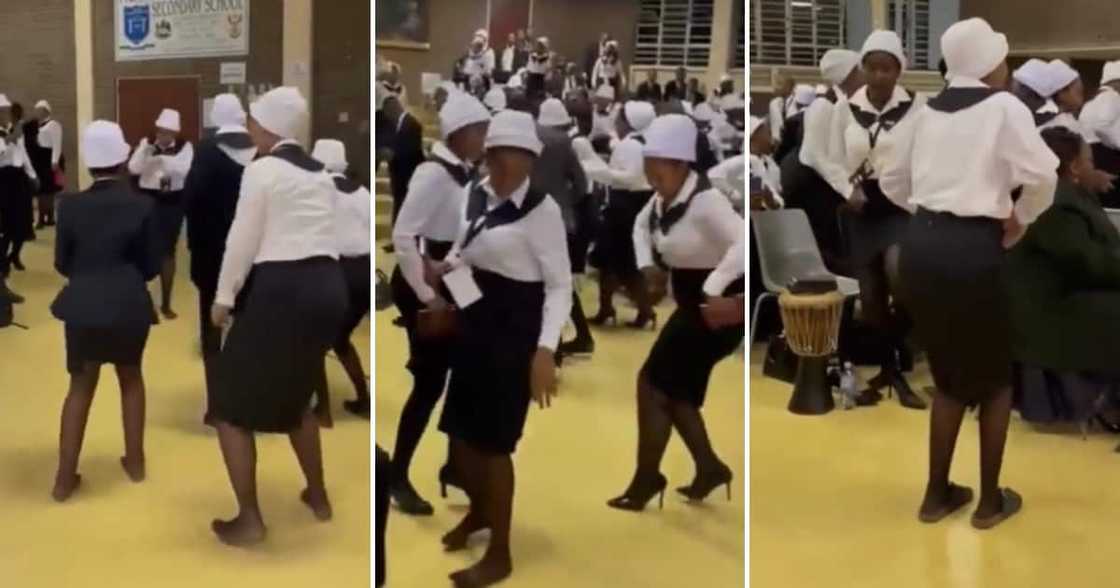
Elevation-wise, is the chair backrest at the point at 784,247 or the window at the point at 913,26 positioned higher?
the window at the point at 913,26

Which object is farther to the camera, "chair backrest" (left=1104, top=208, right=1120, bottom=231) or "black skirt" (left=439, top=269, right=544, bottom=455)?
"chair backrest" (left=1104, top=208, right=1120, bottom=231)

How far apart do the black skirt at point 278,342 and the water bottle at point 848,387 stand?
A: 44.8 inches

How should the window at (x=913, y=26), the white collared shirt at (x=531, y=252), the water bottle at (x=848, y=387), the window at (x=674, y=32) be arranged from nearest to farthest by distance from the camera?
the white collared shirt at (x=531, y=252) → the window at (x=674, y=32) → the window at (x=913, y=26) → the water bottle at (x=848, y=387)

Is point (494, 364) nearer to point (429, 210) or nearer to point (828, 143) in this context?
point (429, 210)

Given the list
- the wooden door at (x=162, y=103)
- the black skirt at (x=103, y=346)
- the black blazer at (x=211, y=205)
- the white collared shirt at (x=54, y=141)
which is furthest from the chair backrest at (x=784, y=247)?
the white collared shirt at (x=54, y=141)

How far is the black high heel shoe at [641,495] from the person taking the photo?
2.56m

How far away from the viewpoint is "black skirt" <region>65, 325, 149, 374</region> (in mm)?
2566

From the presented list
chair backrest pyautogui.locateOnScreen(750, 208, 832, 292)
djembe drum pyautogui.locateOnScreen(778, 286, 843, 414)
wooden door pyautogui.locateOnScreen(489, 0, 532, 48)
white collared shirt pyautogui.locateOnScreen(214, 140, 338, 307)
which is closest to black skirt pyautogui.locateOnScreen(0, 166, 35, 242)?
white collared shirt pyautogui.locateOnScreen(214, 140, 338, 307)

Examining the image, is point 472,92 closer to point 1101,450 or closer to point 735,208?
point 735,208

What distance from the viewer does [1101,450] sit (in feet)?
9.41

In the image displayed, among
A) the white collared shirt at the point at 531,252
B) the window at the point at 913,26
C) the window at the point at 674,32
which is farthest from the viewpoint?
the window at the point at 913,26

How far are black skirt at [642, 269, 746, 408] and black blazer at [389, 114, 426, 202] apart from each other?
0.58 meters

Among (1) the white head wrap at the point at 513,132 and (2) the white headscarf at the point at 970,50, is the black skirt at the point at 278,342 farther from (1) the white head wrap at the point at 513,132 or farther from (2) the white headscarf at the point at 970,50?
(2) the white headscarf at the point at 970,50

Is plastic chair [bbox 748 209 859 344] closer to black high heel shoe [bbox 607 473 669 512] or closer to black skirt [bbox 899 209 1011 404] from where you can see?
black skirt [bbox 899 209 1011 404]
